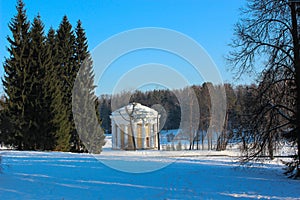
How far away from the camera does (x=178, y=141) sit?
109 ft

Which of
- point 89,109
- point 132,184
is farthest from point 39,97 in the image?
point 132,184

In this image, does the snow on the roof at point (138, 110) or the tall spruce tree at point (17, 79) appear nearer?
the snow on the roof at point (138, 110)

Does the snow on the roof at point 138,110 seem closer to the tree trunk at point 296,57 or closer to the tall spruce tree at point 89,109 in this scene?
the tall spruce tree at point 89,109

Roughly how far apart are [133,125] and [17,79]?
1184 cm

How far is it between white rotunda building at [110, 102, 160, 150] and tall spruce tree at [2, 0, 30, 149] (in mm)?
8587

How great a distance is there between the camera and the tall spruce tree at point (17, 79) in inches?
1059

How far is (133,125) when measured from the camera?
2394cm

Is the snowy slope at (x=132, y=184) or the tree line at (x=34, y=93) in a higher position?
the tree line at (x=34, y=93)

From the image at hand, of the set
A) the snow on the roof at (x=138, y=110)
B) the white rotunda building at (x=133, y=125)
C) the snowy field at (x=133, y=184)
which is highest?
the snow on the roof at (x=138, y=110)

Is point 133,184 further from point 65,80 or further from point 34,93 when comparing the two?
point 65,80

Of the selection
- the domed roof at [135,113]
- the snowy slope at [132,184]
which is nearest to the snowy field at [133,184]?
the snowy slope at [132,184]

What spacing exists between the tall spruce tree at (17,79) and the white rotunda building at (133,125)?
28.2 ft

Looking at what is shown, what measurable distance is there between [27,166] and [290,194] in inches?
409

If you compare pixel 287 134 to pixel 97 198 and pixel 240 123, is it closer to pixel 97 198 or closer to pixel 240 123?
pixel 240 123
